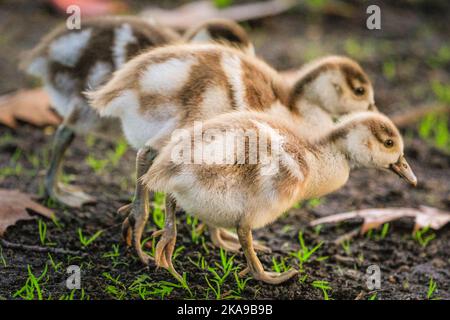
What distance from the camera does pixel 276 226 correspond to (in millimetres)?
3992

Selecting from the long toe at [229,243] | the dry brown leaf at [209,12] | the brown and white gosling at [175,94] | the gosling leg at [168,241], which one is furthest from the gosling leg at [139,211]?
the dry brown leaf at [209,12]

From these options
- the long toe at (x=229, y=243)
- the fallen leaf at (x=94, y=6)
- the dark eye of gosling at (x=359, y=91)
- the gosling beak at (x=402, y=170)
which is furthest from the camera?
the fallen leaf at (x=94, y=6)

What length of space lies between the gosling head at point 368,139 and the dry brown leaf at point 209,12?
116 inches

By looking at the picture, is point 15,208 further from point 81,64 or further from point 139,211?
point 81,64

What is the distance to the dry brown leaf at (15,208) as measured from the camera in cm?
350

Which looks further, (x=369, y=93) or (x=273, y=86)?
(x=369, y=93)

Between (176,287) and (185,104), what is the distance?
2.43 feet

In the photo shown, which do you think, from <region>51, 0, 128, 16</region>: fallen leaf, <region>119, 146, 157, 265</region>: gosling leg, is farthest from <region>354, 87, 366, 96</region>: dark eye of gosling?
<region>51, 0, 128, 16</region>: fallen leaf

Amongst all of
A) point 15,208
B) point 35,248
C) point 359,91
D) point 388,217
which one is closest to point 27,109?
point 15,208

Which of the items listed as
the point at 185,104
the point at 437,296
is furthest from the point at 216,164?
the point at 437,296

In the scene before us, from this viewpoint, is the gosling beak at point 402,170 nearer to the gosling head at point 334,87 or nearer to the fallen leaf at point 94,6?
the gosling head at point 334,87

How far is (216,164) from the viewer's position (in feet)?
9.20

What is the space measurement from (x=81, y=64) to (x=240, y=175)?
134 cm

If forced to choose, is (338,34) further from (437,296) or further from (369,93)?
(437,296)
